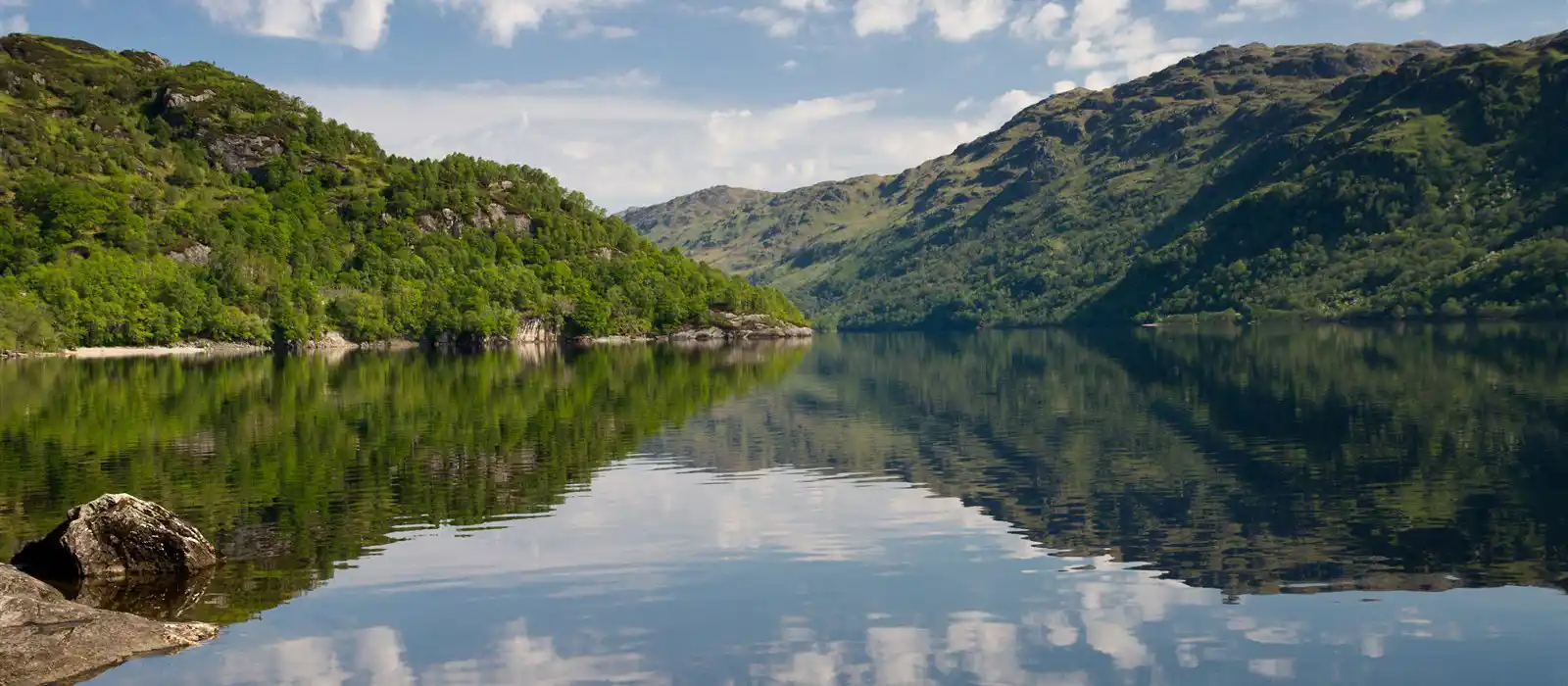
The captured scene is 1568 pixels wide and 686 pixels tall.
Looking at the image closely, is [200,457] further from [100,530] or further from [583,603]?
[583,603]

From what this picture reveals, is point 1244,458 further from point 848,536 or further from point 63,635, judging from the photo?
point 63,635

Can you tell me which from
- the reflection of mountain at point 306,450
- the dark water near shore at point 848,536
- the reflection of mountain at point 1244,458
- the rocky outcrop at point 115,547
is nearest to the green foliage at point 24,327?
the reflection of mountain at point 306,450

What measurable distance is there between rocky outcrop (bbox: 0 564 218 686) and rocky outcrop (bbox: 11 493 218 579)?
5387 mm

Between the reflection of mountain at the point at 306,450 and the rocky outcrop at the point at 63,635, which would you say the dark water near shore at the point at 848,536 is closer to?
the reflection of mountain at the point at 306,450

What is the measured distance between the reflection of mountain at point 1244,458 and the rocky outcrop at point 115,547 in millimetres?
26493

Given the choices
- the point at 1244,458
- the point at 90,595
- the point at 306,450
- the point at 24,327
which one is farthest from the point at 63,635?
the point at 24,327

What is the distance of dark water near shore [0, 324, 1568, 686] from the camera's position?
26.6 metres

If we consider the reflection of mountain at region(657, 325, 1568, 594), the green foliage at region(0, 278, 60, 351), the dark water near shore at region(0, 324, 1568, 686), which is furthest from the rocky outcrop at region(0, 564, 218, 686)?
the green foliage at region(0, 278, 60, 351)

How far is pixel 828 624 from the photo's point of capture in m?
29.3

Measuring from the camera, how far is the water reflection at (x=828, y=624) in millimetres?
25406

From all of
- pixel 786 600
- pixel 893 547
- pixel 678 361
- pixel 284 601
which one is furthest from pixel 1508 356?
pixel 284 601

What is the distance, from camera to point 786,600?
31797 mm

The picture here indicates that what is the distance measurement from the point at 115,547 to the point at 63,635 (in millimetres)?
9182

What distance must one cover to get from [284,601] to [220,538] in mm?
9955
